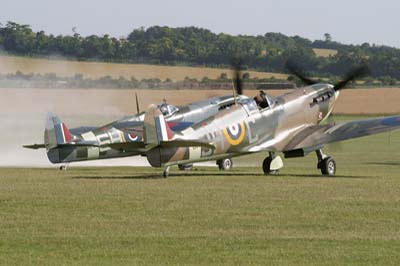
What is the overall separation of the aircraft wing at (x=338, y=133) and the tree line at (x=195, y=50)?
2564 centimetres

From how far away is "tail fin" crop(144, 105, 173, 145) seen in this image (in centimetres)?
2673


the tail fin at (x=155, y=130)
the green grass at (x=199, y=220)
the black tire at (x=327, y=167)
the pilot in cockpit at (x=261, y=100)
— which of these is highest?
the pilot in cockpit at (x=261, y=100)

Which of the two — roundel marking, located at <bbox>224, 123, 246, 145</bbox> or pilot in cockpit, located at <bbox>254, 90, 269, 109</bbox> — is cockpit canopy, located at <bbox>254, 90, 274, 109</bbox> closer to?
pilot in cockpit, located at <bbox>254, 90, 269, 109</bbox>

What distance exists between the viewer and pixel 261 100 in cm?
3027

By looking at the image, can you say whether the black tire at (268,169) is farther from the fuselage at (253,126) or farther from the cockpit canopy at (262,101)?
the cockpit canopy at (262,101)

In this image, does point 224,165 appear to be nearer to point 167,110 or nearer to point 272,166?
point 167,110

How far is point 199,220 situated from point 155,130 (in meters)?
9.21

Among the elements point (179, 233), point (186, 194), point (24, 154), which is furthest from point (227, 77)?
point (179, 233)

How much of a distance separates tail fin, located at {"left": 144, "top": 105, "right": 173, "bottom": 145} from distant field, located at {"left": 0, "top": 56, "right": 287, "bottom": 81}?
27.3m

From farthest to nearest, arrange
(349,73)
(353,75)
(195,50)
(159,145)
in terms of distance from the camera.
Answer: (195,50), (349,73), (353,75), (159,145)

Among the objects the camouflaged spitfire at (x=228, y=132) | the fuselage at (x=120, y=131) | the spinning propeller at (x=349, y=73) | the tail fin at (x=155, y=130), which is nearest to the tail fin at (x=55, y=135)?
the camouflaged spitfire at (x=228, y=132)

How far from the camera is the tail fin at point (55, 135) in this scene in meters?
31.2

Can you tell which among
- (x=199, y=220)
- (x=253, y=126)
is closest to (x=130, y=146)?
(x=253, y=126)

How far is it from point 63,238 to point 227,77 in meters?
56.9
